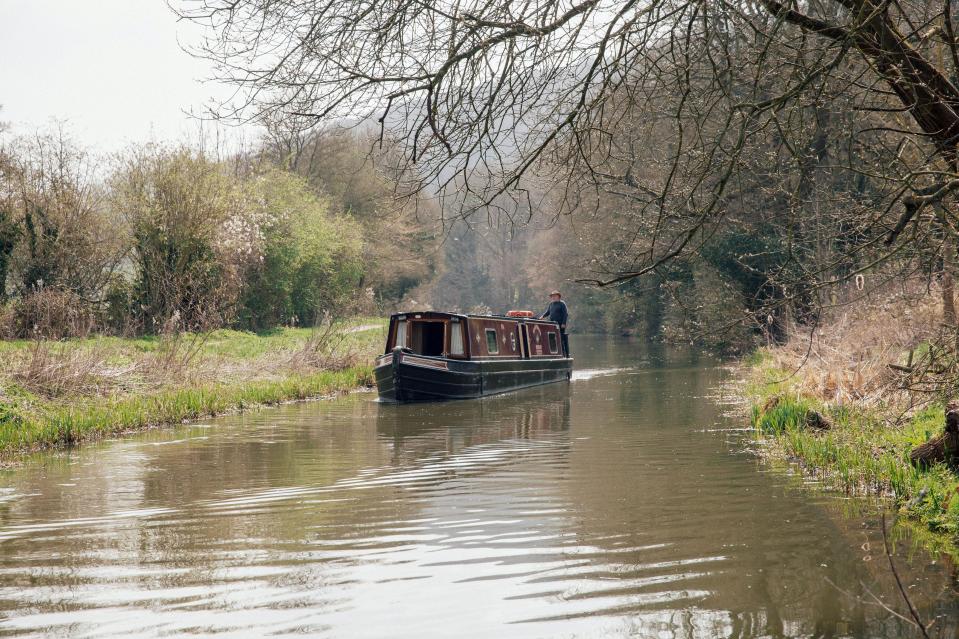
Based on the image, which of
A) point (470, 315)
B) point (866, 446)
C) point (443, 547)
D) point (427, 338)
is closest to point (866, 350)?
point (866, 446)

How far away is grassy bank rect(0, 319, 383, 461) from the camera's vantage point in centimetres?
1073

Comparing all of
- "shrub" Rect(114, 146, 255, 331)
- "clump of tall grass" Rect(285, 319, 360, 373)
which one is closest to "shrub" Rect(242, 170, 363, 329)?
"shrub" Rect(114, 146, 255, 331)

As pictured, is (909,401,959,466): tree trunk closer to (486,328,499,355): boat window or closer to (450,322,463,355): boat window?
(450,322,463,355): boat window

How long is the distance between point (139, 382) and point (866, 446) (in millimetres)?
10211

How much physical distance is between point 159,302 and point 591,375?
10052 millimetres

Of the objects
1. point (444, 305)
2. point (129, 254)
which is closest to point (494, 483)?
point (129, 254)

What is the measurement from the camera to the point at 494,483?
7703mm

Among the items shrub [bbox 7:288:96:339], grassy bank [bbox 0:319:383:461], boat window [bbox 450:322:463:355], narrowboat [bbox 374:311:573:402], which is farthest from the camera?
boat window [bbox 450:322:463:355]

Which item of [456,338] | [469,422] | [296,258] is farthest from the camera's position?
[296,258]

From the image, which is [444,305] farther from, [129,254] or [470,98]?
[470,98]

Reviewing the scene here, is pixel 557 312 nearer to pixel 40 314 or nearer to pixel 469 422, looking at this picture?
pixel 469 422

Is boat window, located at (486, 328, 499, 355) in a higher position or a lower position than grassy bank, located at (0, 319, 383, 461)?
higher

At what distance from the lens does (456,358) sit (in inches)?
667

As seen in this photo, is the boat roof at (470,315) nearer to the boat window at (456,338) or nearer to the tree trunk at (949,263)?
the boat window at (456,338)
